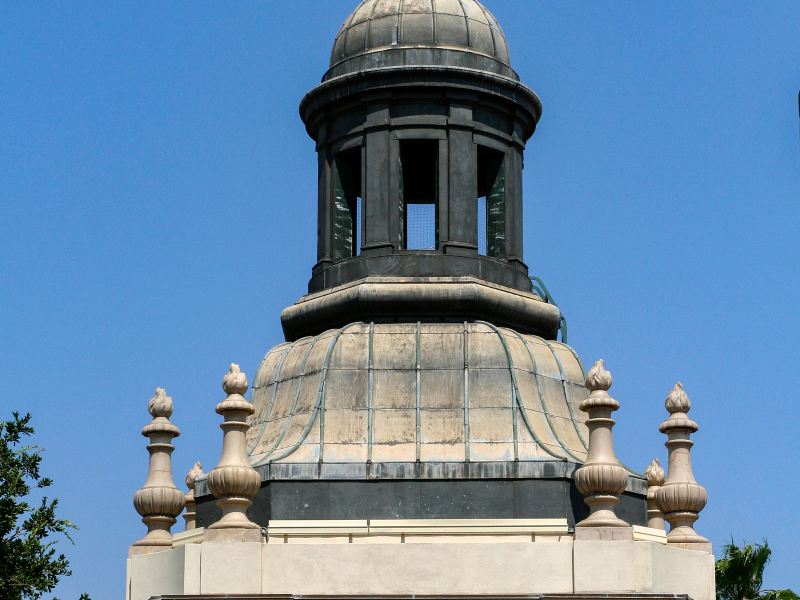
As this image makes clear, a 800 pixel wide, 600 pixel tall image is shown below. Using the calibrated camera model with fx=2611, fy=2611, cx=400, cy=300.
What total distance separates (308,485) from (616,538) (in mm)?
6415

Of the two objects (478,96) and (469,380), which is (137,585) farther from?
(478,96)

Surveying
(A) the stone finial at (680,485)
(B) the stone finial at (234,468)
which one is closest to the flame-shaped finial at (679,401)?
(A) the stone finial at (680,485)

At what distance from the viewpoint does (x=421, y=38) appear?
58719mm

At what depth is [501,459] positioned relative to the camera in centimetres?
5300

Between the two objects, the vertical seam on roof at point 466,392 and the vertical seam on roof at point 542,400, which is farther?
the vertical seam on roof at point 542,400

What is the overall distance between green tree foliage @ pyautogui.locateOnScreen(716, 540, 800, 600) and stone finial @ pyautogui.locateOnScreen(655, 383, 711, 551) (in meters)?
18.4

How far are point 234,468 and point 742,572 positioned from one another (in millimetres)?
24072

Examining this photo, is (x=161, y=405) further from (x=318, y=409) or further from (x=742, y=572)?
(x=742, y=572)

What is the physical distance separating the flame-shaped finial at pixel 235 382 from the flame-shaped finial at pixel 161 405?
9.36 ft

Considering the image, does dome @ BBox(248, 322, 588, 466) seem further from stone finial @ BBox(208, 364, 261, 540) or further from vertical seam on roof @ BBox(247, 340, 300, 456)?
stone finial @ BBox(208, 364, 261, 540)

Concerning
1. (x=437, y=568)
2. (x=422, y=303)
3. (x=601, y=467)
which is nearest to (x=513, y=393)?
(x=422, y=303)

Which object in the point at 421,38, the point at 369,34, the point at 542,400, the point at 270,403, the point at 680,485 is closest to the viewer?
the point at 680,485

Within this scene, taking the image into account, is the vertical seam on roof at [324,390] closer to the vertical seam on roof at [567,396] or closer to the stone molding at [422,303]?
the stone molding at [422,303]

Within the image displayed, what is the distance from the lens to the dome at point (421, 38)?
191ft
